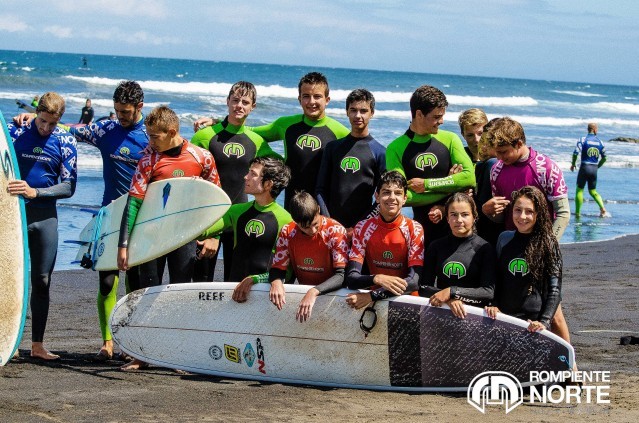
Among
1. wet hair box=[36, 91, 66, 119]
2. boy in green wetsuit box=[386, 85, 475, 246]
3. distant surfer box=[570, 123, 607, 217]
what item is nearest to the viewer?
boy in green wetsuit box=[386, 85, 475, 246]

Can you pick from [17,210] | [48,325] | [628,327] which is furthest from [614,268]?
[17,210]

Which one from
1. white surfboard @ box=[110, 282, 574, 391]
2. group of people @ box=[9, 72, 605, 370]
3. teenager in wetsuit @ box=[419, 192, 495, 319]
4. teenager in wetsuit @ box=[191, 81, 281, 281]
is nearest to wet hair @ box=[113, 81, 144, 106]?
group of people @ box=[9, 72, 605, 370]

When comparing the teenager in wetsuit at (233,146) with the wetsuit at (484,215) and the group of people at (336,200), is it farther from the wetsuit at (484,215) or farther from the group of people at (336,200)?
the wetsuit at (484,215)

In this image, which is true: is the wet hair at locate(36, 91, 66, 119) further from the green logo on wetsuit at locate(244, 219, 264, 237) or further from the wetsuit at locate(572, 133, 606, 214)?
the wetsuit at locate(572, 133, 606, 214)

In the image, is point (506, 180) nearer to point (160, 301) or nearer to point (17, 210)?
point (160, 301)

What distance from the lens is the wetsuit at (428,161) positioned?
5.52 meters

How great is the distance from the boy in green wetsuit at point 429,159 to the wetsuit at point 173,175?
120cm

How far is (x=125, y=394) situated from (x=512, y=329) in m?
2.24

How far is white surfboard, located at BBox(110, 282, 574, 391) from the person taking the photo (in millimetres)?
5055

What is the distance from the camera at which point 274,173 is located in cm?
536

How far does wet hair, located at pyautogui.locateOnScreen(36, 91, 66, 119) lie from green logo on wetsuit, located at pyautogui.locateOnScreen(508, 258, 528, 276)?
2987 mm

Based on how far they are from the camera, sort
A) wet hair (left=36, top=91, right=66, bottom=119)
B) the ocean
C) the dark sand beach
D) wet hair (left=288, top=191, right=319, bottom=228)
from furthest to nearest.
→ the ocean, wet hair (left=36, top=91, right=66, bottom=119), wet hair (left=288, top=191, right=319, bottom=228), the dark sand beach

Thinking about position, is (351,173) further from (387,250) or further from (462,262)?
(462,262)

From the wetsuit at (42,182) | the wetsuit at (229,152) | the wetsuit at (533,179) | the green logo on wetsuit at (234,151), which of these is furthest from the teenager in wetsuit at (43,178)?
the wetsuit at (533,179)
